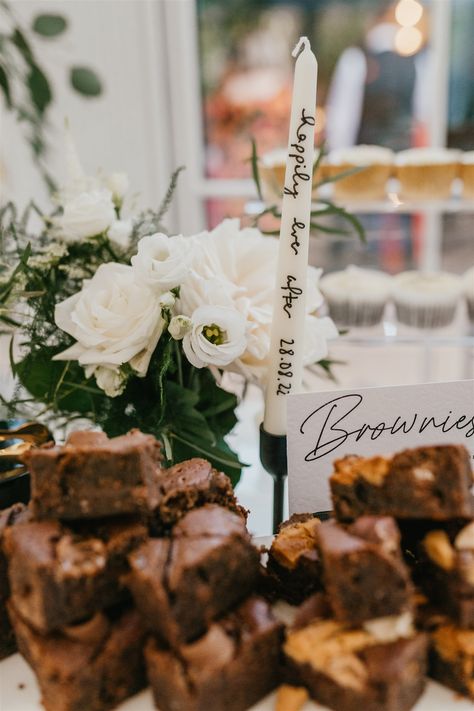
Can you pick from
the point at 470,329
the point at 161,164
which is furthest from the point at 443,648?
the point at 161,164

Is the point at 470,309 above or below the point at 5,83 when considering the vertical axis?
below

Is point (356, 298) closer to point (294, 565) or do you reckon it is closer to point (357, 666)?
point (294, 565)

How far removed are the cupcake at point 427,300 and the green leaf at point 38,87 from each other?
120 cm

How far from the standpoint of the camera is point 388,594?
21.6 inches

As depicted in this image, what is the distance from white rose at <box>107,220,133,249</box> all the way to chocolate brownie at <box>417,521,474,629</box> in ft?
2.06

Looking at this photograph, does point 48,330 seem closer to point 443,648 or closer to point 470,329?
point 443,648

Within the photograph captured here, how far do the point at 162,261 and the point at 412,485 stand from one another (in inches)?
16.9

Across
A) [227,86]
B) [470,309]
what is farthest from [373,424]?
[227,86]

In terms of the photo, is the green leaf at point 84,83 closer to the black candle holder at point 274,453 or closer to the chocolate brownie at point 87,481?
the black candle holder at point 274,453

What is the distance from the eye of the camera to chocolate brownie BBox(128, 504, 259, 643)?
55cm

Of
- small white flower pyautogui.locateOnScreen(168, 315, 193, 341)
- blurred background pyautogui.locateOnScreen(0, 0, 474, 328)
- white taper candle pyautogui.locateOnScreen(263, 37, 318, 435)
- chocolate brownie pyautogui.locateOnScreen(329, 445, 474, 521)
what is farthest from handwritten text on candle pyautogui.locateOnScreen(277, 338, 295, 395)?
blurred background pyautogui.locateOnScreen(0, 0, 474, 328)

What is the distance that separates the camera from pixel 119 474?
606mm

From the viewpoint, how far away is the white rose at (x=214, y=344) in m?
0.81

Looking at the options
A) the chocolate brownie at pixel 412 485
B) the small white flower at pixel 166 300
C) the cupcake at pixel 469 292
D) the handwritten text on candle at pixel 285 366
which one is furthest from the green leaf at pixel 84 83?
the cupcake at pixel 469 292
